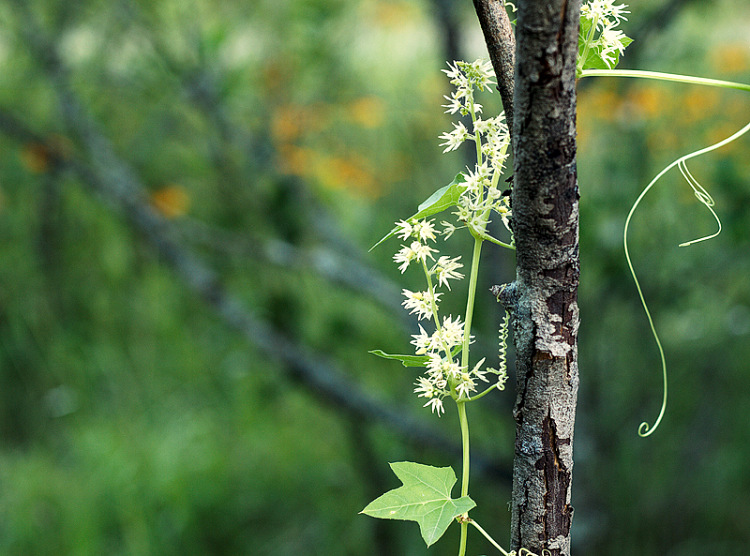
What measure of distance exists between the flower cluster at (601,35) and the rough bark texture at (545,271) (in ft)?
0.29

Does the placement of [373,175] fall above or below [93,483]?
above

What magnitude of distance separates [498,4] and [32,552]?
2.15 metres

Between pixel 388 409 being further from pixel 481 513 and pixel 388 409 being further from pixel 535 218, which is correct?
pixel 535 218

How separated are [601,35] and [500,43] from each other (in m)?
0.07

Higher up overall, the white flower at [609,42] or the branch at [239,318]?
the branch at [239,318]

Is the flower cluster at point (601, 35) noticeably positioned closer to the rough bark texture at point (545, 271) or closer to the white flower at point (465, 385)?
the rough bark texture at point (545, 271)

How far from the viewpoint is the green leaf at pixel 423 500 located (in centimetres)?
42

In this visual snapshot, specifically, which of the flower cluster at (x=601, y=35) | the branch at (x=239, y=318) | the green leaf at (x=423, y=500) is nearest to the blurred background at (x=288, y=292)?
the branch at (x=239, y=318)

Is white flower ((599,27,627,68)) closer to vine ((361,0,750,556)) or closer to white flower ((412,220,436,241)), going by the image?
vine ((361,0,750,556))

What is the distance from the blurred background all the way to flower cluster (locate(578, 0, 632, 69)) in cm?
99

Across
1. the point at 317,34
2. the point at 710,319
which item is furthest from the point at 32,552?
the point at 710,319

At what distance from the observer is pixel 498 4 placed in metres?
0.41

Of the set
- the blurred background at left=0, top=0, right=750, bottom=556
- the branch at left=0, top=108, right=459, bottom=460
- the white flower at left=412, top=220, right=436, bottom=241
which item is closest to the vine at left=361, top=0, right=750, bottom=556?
the white flower at left=412, top=220, right=436, bottom=241

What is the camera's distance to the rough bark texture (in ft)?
1.08
